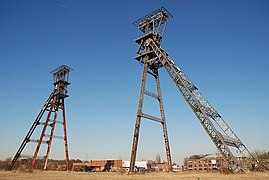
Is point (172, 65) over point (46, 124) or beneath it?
over

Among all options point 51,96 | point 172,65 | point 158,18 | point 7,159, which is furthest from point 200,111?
point 7,159

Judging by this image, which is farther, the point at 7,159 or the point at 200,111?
the point at 7,159

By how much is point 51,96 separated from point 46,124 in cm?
653

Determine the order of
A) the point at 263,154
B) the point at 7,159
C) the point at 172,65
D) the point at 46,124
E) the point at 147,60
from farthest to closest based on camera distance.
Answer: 1. the point at 7,159
2. the point at 263,154
3. the point at 46,124
4. the point at 147,60
5. the point at 172,65

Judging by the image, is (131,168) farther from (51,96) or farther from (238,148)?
(51,96)

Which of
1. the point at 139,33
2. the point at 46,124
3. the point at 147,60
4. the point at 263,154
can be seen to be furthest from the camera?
the point at 263,154

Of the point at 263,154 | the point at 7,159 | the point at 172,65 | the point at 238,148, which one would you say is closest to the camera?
the point at 238,148

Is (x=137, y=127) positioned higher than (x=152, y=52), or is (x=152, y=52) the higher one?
(x=152, y=52)

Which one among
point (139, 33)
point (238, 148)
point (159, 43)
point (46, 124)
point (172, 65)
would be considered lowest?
point (238, 148)

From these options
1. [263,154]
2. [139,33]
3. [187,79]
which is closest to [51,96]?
[139,33]

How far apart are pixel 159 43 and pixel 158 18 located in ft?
9.70

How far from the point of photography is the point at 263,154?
3984 cm

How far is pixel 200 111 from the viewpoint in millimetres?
19625

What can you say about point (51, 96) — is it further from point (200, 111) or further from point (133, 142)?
point (200, 111)
